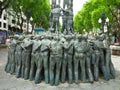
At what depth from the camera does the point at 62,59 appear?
23.1 ft

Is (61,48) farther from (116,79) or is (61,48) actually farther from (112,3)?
(112,3)

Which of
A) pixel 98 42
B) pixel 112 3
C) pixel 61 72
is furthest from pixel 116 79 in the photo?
pixel 112 3

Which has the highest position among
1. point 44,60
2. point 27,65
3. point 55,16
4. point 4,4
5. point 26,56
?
point 4,4

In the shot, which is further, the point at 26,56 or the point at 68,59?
the point at 26,56

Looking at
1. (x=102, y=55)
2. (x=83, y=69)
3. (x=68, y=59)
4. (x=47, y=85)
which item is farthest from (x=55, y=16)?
(x=47, y=85)

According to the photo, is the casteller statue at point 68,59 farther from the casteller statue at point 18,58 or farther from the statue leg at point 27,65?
the casteller statue at point 18,58

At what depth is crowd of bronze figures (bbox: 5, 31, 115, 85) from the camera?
6.93 metres

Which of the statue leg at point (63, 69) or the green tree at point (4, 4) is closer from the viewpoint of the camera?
the statue leg at point (63, 69)

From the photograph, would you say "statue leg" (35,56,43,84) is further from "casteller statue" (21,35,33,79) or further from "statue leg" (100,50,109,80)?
"statue leg" (100,50,109,80)

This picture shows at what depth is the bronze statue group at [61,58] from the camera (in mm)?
6930

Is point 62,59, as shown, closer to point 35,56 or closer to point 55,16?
point 35,56

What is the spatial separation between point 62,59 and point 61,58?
9cm

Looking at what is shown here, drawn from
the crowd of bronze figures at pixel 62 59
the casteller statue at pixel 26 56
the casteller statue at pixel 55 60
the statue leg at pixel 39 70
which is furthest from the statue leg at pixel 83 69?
the casteller statue at pixel 26 56

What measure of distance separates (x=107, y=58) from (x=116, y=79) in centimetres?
97
